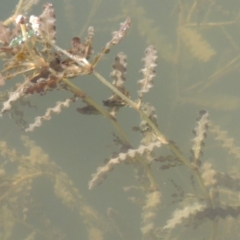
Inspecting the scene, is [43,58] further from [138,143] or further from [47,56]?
[138,143]

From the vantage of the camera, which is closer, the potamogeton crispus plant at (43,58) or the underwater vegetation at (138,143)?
the potamogeton crispus plant at (43,58)

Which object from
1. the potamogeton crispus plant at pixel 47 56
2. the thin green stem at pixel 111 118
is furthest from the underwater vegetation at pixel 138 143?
the potamogeton crispus plant at pixel 47 56

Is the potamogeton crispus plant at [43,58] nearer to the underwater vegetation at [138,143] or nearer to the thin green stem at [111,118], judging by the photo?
the thin green stem at [111,118]

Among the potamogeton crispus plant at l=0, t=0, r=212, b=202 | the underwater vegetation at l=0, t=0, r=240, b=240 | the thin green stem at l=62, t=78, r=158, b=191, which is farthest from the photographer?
the underwater vegetation at l=0, t=0, r=240, b=240

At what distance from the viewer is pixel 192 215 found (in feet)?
7.38

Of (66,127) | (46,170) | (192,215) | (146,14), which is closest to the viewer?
(192,215)

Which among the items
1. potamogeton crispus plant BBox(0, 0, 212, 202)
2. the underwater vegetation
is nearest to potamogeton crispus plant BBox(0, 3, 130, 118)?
potamogeton crispus plant BBox(0, 0, 212, 202)

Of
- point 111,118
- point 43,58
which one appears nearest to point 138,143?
point 111,118

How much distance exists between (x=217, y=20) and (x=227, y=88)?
594 mm

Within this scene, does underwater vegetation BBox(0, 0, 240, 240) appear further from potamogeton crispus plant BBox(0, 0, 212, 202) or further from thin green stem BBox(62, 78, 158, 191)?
potamogeton crispus plant BBox(0, 0, 212, 202)

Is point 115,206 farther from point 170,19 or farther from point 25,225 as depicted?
point 170,19

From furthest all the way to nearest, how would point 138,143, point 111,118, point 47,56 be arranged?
point 138,143 < point 111,118 < point 47,56

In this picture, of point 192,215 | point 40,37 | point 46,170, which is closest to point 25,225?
point 46,170

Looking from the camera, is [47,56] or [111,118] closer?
[47,56]
